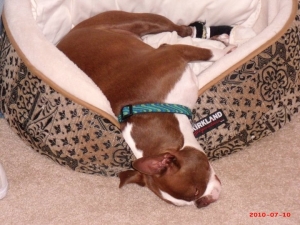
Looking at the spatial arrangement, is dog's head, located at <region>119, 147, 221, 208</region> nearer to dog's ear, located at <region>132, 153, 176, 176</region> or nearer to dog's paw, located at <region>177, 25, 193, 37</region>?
dog's ear, located at <region>132, 153, 176, 176</region>

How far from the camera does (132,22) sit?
3.02 metres

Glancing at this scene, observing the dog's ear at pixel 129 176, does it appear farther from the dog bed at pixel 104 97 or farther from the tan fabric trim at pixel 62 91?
the tan fabric trim at pixel 62 91

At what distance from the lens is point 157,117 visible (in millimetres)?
2457

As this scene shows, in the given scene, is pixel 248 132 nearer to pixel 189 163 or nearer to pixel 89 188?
pixel 189 163

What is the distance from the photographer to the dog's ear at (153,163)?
2184 millimetres

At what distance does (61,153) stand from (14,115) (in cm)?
35

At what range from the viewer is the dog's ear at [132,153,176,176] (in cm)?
218

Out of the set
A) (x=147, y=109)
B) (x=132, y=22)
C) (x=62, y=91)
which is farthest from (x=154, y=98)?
(x=132, y=22)

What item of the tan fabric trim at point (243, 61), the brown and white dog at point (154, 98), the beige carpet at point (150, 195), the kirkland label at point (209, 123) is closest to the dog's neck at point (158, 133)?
the brown and white dog at point (154, 98)

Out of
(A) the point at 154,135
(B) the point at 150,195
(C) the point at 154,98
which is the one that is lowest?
(B) the point at 150,195

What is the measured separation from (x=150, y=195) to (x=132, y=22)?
1.06 meters

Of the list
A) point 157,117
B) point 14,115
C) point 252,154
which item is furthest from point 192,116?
point 14,115

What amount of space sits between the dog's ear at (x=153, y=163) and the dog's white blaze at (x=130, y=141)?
195 mm
